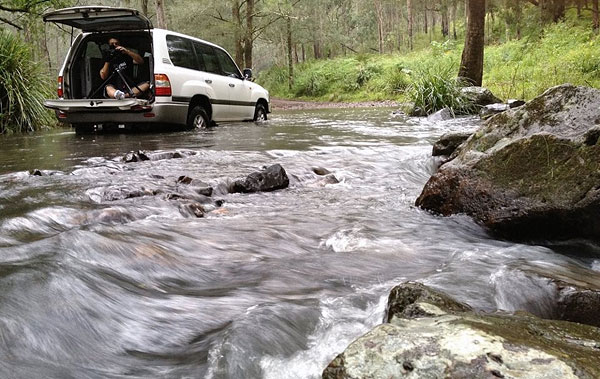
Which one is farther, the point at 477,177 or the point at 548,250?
the point at 477,177

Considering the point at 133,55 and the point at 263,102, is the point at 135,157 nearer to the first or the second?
the point at 133,55

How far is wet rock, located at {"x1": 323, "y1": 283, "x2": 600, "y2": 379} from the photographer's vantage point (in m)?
1.36

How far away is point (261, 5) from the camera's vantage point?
28406 mm

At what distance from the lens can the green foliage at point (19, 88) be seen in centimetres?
1066

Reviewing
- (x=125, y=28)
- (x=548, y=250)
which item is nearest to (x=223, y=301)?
→ (x=548, y=250)

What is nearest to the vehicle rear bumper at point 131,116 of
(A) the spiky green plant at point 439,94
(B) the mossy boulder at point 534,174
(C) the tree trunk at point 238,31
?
(B) the mossy boulder at point 534,174

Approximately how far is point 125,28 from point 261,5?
21.3 meters

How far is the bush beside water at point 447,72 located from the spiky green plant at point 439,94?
0.02m

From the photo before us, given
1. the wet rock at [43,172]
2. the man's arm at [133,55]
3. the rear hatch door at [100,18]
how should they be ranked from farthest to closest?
1. the man's arm at [133,55]
2. the rear hatch door at [100,18]
3. the wet rock at [43,172]

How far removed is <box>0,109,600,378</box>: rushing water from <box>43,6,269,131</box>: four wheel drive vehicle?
3.20 m

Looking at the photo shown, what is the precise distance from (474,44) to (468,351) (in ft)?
38.0

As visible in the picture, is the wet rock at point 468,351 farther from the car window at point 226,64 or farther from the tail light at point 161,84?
the car window at point 226,64

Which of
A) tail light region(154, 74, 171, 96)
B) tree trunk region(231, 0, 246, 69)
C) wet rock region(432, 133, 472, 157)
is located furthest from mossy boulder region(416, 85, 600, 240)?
tree trunk region(231, 0, 246, 69)

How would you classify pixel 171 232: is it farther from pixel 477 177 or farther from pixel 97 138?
pixel 97 138
